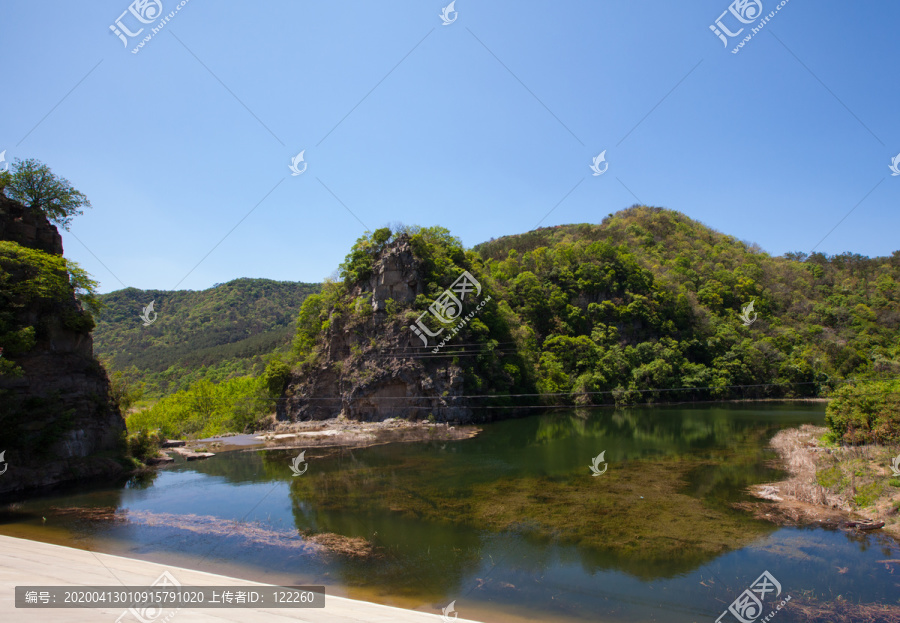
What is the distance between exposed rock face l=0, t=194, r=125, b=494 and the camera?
23000mm

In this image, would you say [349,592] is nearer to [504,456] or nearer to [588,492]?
[588,492]

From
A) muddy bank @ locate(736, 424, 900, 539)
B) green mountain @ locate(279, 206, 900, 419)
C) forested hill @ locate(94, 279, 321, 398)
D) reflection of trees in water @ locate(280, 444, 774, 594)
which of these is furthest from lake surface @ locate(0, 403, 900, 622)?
forested hill @ locate(94, 279, 321, 398)

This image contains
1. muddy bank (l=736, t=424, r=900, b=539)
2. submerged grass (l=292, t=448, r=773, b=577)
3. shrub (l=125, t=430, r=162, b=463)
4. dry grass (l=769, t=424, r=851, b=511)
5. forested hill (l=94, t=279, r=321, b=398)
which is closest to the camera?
submerged grass (l=292, t=448, r=773, b=577)

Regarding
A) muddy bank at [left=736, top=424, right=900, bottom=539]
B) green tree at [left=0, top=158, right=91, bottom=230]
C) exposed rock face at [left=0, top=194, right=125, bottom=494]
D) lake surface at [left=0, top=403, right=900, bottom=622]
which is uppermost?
green tree at [left=0, top=158, right=91, bottom=230]

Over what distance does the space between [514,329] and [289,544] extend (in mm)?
45798

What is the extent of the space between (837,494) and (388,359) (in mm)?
38236

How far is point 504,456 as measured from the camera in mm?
31547

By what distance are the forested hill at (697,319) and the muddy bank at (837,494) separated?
34.9m

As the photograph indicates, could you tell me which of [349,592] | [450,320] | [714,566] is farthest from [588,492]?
[450,320]

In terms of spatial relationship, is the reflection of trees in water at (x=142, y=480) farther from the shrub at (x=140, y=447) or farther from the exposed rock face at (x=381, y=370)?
the exposed rock face at (x=381, y=370)

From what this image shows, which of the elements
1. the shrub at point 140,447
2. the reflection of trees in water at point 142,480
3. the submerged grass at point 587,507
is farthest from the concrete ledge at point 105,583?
the shrub at point 140,447

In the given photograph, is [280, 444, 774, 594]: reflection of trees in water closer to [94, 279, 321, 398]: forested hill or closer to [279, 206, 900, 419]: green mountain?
[279, 206, 900, 419]: green mountain

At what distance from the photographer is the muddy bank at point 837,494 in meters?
15.9

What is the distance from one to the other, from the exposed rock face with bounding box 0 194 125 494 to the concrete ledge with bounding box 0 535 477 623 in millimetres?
11110
